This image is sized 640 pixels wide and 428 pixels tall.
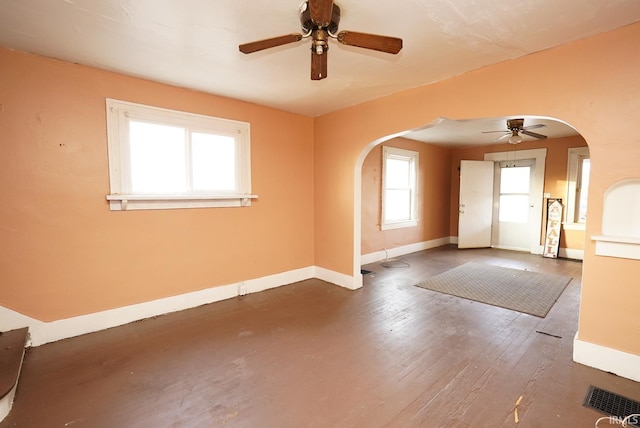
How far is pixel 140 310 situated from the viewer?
2.87m

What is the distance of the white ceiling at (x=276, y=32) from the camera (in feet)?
5.61

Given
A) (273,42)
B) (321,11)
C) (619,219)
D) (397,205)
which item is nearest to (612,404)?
(619,219)

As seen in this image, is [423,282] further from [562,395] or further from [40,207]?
[40,207]

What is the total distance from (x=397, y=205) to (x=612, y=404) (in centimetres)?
427

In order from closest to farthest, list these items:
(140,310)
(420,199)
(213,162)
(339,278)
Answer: (140,310), (213,162), (339,278), (420,199)

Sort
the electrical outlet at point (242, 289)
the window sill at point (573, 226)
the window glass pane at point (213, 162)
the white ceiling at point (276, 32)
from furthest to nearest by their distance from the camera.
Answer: the window sill at point (573, 226) → the electrical outlet at point (242, 289) → the window glass pane at point (213, 162) → the white ceiling at point (276, 32)

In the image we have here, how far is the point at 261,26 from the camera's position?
1916 millimetres

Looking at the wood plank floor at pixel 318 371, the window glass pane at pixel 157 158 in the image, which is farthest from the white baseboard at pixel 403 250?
the window glass pane at pixel 157 158

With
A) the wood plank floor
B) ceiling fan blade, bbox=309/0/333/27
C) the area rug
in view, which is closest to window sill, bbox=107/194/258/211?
the wood plank floor

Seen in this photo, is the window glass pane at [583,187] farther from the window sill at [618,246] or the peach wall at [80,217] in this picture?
the peach wall at [80,217]

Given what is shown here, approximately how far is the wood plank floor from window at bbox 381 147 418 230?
2.56m

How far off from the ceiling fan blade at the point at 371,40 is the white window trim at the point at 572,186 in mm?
5750

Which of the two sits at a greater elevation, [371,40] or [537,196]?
[371,40]

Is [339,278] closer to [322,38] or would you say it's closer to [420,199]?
[322,38]
